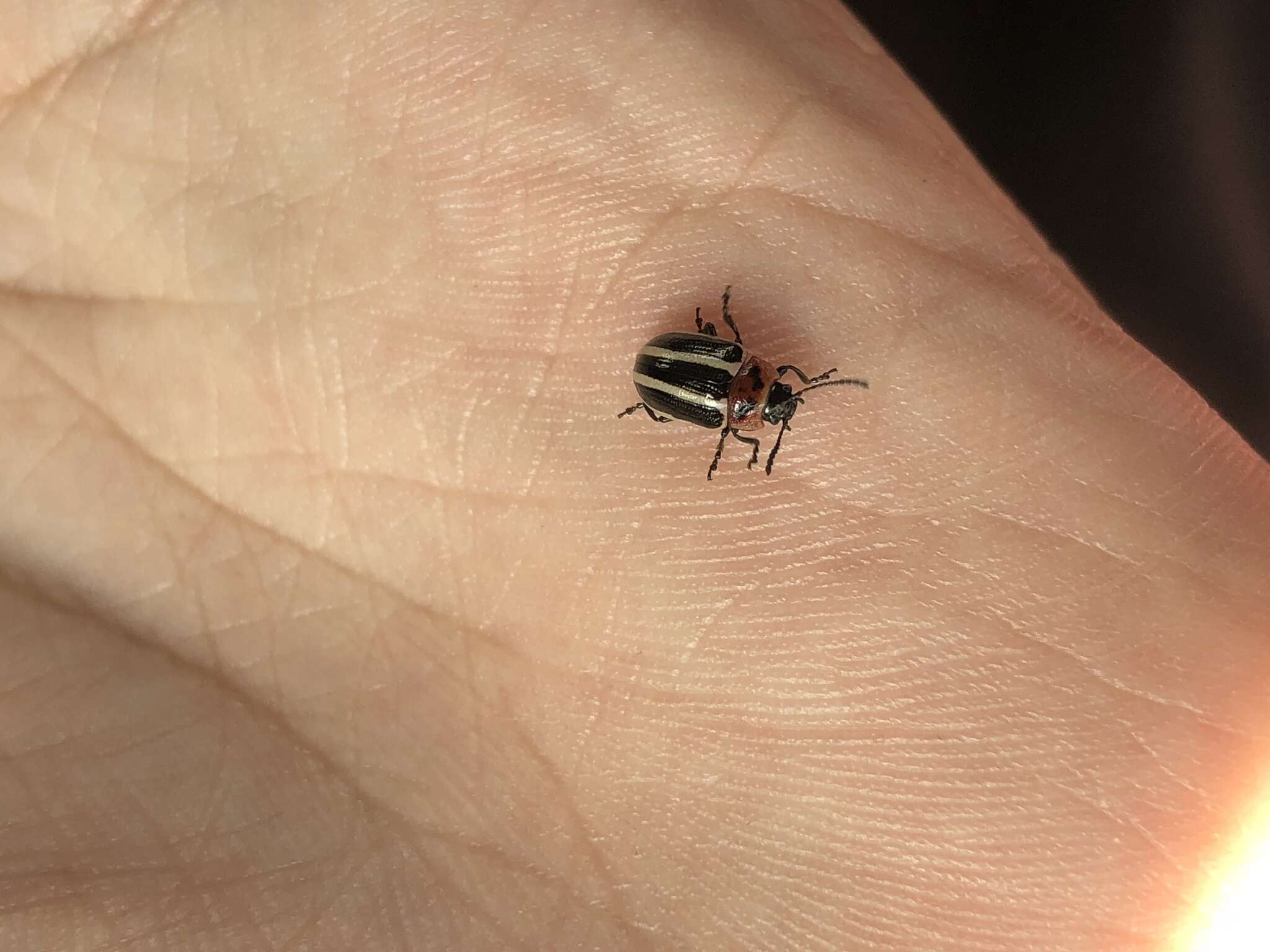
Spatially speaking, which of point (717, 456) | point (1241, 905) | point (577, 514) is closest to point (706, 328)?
point (717, 456)

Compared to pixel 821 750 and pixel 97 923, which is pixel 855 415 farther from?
pixel 97 923

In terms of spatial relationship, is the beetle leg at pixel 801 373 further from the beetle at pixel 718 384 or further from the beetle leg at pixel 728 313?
the beetle leg at pixel 728 313

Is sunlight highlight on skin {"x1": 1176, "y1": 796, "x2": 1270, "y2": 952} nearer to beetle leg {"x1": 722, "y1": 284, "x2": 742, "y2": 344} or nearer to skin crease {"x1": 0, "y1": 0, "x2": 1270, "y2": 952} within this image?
skin crease {"x1": 0, "y1": 0, "x2": 1270, "y2": 952}

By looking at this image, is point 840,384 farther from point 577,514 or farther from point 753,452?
point 577,514

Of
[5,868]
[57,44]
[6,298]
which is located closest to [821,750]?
[5,868]

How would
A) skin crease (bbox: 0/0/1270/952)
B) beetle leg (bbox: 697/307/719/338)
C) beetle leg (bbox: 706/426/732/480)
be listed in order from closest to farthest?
skin crease (bbox: 0/0/1270/952) < beetle leg (bbox: 706/426/732/480) < beetle leg (bbox: 697/307/719/338)

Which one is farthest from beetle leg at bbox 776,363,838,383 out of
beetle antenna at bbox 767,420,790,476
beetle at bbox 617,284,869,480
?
beetle antenna at bbox 767,420,790,476

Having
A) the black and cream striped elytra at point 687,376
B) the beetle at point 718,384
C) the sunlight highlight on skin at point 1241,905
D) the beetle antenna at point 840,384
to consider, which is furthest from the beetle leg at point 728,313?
the sunlight highlight on skin at point 1241,905
